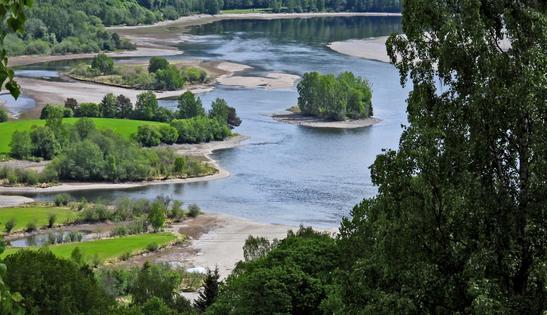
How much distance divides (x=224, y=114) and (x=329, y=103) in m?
11.9

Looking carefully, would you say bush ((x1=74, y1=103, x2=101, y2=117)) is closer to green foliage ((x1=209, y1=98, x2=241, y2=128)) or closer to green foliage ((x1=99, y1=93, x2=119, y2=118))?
green foliage ((x1=99, y1=93, x2=119, y2=118))

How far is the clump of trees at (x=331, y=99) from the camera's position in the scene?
9225 centimetres

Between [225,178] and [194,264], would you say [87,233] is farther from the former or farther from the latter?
[225,178]

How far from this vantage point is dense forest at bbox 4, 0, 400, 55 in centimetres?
13238

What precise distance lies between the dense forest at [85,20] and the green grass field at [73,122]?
30.5 m

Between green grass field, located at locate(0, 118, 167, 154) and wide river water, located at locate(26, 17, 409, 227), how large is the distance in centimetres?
915

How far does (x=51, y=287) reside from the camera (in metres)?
27.4

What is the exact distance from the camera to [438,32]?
40.0 feet

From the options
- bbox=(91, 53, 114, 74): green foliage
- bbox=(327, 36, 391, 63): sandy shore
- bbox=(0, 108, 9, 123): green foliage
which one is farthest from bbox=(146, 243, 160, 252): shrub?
bbox=(327, 36, 391, 63): sandy shore

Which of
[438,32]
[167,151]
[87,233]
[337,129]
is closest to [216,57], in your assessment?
[337,129]

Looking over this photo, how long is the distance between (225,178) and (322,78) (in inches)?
1045

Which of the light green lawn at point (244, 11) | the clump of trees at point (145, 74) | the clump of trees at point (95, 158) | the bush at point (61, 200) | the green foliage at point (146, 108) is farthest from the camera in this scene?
the light green lawn at point (244, 11)

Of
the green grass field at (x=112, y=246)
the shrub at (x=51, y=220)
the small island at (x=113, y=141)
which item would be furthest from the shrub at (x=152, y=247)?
the small island at (x=113, y=141)

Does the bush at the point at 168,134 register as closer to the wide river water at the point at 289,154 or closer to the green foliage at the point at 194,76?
the wide river water at the point at 289,154
